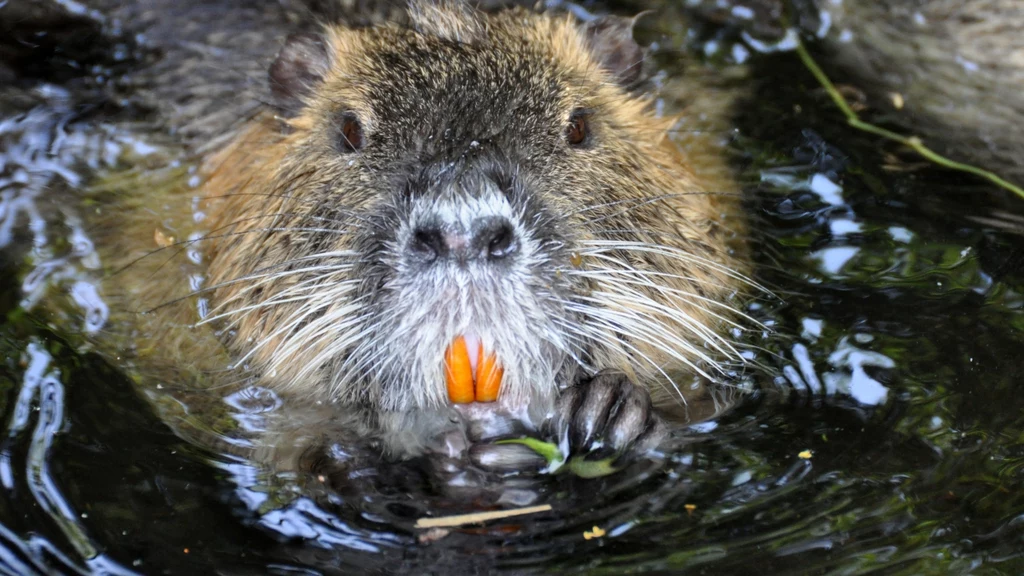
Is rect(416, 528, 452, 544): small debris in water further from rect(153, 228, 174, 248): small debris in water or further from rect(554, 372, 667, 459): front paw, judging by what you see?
rect(153, 228, 174, 248): small debris in water

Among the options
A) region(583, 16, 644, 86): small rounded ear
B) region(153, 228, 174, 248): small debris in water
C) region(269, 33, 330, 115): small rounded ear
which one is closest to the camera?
region(269, 33, 330, 115): small rounded ear

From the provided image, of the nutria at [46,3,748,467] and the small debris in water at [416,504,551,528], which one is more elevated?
the nutria at [46,3,748,467]

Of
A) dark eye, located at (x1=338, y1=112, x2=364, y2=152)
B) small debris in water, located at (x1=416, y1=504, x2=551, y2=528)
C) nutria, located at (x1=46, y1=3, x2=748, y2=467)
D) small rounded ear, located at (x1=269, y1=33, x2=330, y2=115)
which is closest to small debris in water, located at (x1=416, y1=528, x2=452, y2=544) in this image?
small debris in water, located at (x1=416, y1=504, x2=551, y2=528)

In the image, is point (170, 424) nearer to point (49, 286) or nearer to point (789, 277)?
point (49, 286)

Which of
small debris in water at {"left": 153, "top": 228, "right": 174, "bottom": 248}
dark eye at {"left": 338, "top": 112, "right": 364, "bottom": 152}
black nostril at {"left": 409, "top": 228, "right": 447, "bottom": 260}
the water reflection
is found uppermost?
black nostril at {"left": 409, "top": 228, "right": 447, "bottom": 260}

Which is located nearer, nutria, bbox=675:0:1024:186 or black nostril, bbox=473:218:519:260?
black nostril, bbox=473:218:519:260

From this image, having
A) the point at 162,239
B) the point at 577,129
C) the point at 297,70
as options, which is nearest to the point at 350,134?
the point at 297,70

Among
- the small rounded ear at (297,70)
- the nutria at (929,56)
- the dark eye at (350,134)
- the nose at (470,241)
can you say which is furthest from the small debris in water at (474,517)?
the nutria at (929,56)

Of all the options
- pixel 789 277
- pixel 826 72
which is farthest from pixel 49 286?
pixel 826 72
